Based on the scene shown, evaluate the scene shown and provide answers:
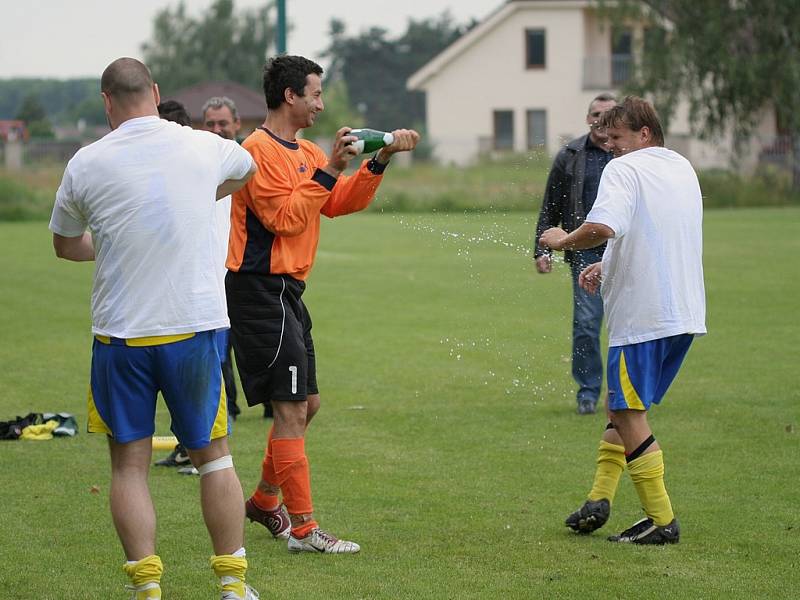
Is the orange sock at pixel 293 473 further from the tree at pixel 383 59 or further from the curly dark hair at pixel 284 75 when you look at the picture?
the tree at pixel 383 59

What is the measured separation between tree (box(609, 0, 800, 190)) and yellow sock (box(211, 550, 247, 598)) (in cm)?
3842

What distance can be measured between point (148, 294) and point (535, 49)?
6198 cm

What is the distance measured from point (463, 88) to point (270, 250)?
61.7 metres

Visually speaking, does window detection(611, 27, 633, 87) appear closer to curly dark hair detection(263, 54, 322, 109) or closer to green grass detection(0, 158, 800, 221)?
green grass detection(0, 158, 800, 221)

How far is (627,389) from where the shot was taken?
6.13 m

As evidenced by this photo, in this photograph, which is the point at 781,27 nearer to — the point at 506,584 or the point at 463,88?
the point at 463,88

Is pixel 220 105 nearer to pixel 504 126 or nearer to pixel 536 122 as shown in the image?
pixel 536 122

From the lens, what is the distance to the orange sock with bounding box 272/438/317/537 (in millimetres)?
6188

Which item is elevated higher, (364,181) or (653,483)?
(364,181)

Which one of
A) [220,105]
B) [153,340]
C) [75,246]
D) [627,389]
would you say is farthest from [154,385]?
[220,105]

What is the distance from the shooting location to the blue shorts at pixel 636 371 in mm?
6129

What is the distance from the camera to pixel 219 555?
5164mm

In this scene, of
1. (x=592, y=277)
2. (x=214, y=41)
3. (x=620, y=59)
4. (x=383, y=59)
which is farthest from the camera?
(x=383, y=59)

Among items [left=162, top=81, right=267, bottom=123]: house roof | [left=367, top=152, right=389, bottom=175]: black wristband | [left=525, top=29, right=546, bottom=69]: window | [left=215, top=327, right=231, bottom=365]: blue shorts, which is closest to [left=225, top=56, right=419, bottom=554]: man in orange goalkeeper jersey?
[left=367, top=152, right=389, bottom=175]: black wristband
